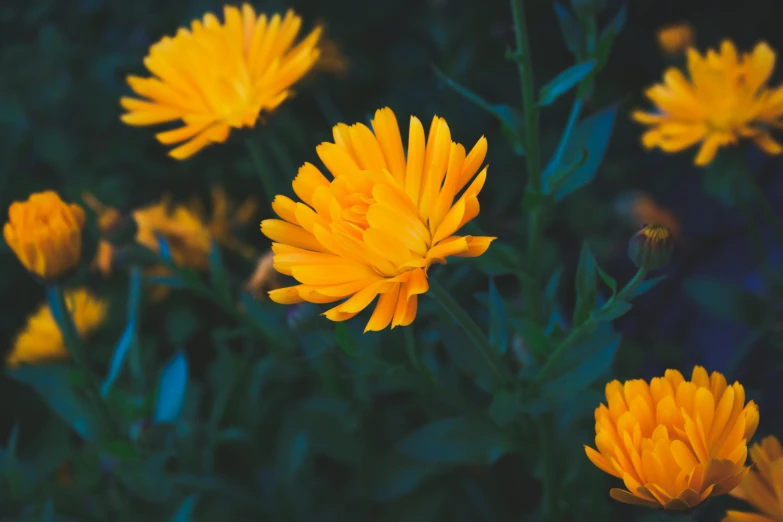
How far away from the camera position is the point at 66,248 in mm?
992

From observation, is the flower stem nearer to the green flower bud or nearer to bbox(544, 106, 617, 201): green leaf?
bbox(544, 106, 617, 201): green leaf

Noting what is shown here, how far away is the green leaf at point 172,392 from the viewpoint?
3.58 feet

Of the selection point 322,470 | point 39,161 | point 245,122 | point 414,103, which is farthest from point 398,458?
point 39,161

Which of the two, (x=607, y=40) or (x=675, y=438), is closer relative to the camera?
(x=675, y=438)

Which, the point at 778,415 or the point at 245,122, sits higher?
the point at 245,122

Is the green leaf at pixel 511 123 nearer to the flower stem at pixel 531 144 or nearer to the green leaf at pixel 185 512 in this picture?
the flower stem at pixel 531 144

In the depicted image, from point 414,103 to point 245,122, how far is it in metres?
0.85

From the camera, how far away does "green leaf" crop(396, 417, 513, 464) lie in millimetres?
954

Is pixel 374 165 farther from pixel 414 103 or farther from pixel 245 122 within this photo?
pixel 414 103

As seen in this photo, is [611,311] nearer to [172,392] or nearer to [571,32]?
[571,32]

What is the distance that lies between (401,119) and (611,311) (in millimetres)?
1036

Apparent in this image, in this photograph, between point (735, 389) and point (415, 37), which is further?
point (415, 37)

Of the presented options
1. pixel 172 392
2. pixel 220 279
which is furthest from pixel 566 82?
pixel 172 392

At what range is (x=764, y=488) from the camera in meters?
0.77
